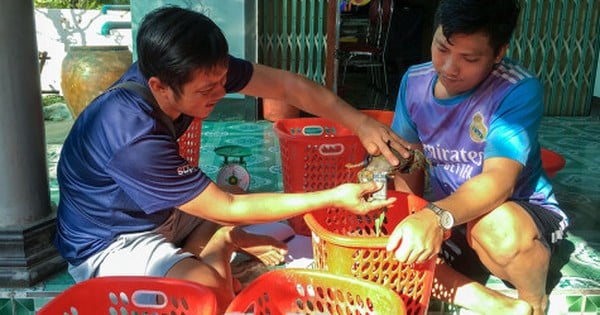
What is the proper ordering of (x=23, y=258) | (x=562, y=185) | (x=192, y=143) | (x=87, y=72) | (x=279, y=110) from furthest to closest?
(x=87, y=72), (x=279, y=110), (x=562, y=185), (x=192, y=143), (x=23, y=258)

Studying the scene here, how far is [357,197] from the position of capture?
145cm

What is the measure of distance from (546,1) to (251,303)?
4.99 metres

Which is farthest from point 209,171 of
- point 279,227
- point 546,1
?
point 546,1

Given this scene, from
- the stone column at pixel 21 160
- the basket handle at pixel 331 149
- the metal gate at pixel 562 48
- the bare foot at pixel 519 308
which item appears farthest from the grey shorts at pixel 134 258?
the metal gate at pixel 562 48

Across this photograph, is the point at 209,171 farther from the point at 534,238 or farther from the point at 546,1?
the point at 546,1

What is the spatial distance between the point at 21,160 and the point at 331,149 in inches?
47.2

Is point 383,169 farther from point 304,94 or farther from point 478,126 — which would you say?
point 304,94

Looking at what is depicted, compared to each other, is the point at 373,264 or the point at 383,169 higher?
the point at 383,169

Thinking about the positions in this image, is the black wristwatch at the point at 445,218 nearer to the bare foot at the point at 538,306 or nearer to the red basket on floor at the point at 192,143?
the bare foot at the point at 538,306

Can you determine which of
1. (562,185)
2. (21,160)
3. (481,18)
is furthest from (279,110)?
(481,18)

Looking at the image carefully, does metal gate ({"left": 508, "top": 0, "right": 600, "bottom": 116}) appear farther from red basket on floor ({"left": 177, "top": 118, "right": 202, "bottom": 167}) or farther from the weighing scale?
red basket on floor ({"left": 177, "top": 118, "right": 202, "bottom": 167})

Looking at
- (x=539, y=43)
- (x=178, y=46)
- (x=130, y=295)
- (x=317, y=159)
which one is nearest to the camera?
(x=130, y=295)

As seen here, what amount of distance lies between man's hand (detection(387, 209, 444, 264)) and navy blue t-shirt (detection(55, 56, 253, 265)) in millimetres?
545

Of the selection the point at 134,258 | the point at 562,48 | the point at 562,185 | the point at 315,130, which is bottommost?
→ the point at 562,185
